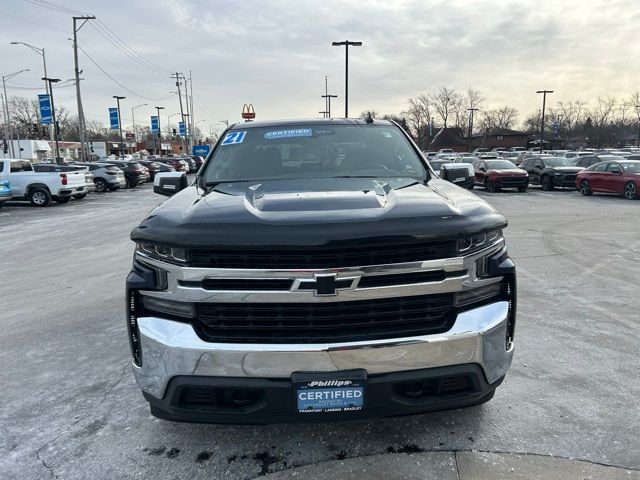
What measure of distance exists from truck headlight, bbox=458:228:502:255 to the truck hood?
40 millimetres

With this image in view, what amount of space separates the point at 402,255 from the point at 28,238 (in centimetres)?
1214

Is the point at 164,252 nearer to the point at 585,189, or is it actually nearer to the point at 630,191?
the point at 630,191

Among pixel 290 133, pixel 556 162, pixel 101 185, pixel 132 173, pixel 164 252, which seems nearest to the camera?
pixel 164 252

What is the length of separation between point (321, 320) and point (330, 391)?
1.12 feet

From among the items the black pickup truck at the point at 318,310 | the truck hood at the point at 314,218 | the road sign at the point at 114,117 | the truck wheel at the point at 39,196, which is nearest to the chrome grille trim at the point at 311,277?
the black pickup truck at the point at 318,310

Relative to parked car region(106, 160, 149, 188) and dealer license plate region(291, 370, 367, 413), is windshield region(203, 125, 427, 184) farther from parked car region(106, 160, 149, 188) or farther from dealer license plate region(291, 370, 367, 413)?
parked car region(106, 160, 149, 188)

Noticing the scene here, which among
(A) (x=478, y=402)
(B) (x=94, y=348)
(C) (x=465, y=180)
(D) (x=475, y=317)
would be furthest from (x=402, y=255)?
(B) (x=94, y=348)

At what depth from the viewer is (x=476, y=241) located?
8.39 ft

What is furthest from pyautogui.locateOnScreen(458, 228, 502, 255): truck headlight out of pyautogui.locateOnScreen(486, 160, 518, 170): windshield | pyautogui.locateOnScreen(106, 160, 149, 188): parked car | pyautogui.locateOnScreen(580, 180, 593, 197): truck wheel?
pyautogui.locateOnScreen(106, 160, 149, 188): parked car

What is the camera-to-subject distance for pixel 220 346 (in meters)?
2.39

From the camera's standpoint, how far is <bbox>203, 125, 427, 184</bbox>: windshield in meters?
3.83

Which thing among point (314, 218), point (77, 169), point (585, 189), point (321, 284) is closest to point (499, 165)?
point (585, 189)

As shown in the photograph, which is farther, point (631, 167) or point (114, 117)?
point (114, 117)

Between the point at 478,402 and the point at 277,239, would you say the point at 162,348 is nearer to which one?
the point at 277,239
